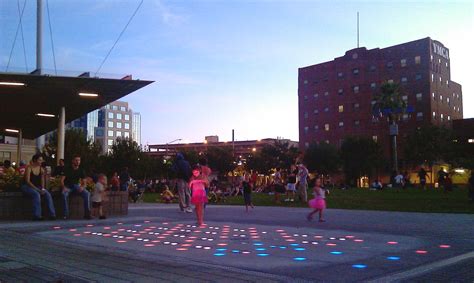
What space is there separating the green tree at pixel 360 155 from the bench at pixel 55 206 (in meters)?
65.0

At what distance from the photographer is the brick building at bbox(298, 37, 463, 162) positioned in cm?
8338

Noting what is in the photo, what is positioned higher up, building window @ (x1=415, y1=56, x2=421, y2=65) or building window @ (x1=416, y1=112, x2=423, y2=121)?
building window @ (x1=415, y1=56, x2=421, y2=65)

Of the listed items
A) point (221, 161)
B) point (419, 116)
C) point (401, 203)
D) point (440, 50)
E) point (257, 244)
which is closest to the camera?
point (257, 244)

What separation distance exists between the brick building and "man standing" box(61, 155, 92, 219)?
78.5 metres

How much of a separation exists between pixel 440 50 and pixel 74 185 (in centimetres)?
8752

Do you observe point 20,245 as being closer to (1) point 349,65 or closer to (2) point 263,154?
(2) point 263,154

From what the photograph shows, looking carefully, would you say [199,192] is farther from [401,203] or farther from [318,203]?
[401,203]

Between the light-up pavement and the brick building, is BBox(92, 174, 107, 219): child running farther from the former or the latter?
the brick building

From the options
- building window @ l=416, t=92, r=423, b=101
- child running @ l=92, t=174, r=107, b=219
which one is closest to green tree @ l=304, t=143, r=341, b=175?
building window @ l=416, t=92, r=423, b=101

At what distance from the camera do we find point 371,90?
90625mm

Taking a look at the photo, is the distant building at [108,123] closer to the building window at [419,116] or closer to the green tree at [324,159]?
the green tree at [324,159]

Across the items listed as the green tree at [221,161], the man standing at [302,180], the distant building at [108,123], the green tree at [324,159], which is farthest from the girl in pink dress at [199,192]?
the distant building at [108,123]

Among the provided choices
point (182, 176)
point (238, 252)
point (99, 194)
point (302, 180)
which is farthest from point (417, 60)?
point (238, 252)

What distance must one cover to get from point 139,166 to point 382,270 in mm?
55614
